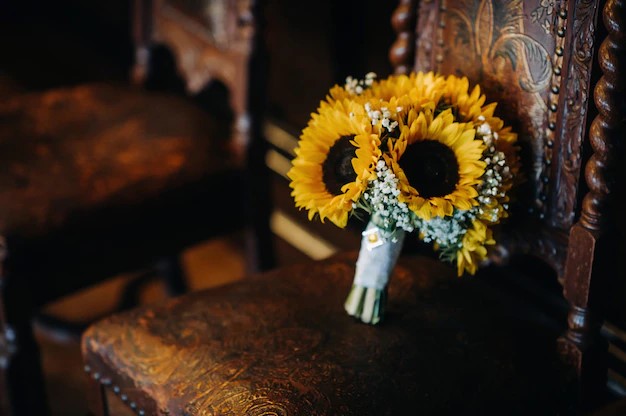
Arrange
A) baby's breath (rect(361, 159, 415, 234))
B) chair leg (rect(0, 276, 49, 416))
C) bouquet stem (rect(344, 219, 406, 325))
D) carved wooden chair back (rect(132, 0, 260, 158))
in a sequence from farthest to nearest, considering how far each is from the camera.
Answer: carved wooden chair back (rect(132, 0, 260, 158))
chair leg (rect(0, 276, 49, 416))
bouquet stem (rect(344, 219, 406, 325))
baby's breath (rect(361, 159, 415, 234))

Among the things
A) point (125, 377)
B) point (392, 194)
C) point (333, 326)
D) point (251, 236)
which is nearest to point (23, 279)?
point (125, 377)

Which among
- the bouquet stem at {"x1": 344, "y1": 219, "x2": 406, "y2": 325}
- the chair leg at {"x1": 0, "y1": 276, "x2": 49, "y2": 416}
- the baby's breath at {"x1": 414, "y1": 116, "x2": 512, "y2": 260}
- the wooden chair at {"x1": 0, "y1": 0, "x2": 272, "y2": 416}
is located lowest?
the chair leg at {"x1": 0, "y1": 276, "x2": 49, "y2": 416}

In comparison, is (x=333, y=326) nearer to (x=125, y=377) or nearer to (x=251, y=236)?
(x=125, y=377)

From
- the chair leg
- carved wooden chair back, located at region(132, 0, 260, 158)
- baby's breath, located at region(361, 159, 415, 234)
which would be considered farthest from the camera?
carved wooden chair back, located at region(132, 0, 260, 158)

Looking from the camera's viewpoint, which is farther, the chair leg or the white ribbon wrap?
the chair leg

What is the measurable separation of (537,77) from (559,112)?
2.2 inches

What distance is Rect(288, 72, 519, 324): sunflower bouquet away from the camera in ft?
2.98

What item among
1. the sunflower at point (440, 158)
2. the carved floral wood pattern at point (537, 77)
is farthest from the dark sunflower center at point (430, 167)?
the carved floral wood pattern at point (537, 77)

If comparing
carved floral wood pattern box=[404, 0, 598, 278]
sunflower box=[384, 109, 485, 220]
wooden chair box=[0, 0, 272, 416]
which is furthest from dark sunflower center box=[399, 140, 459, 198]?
wooden chair box=[0, 0, 272, 416]

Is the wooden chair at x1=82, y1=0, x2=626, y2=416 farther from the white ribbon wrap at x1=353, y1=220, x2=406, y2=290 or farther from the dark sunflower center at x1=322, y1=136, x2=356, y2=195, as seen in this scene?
the dark sunflower center at x1=322, y1=136, x2=356, y2=195

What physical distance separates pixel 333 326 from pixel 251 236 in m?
0.60

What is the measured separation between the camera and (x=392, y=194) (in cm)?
91

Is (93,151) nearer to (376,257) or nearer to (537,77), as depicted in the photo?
(376,257)

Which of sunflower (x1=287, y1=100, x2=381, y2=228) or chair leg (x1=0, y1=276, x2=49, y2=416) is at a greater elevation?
sunflower (x1=287, y1=100, x2=381, y2=228)
